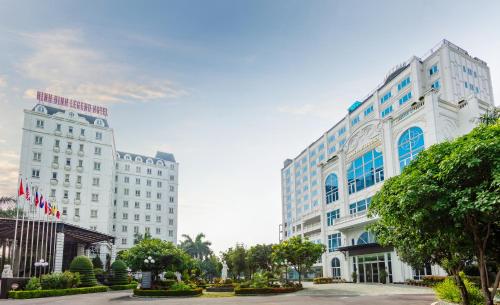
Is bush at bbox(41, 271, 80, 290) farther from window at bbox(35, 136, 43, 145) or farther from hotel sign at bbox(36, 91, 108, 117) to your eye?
hotel sign at bbox(36, 91, 108, 117)

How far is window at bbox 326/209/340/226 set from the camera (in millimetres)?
54744

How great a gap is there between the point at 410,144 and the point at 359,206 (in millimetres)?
11844

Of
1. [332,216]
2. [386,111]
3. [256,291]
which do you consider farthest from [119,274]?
[386,111]

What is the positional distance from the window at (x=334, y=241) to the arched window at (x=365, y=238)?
7000mm

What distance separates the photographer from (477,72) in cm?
5675

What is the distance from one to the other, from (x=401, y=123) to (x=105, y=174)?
2202 inches

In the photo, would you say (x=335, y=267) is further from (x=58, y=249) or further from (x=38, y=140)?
(x=38, y=140)

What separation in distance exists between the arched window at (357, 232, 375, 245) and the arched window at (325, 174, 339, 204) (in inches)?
350

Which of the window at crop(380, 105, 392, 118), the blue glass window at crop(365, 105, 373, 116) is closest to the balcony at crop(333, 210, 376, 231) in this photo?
the window at crop(380, 105, 392, 118)

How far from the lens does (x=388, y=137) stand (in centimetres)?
4347

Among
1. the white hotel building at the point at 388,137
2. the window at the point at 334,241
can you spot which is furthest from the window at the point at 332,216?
the window at the point at 334,241

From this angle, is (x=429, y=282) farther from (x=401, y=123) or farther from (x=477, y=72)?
(x=477, y=72)

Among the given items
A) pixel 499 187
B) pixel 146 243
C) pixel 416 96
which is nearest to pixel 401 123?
pixel 416 96

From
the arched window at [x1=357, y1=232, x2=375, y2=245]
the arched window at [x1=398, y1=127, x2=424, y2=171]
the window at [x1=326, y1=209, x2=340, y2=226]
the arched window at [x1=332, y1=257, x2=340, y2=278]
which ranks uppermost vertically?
the arched window at [x1=398, y1=127, x2=424, y2=171]
